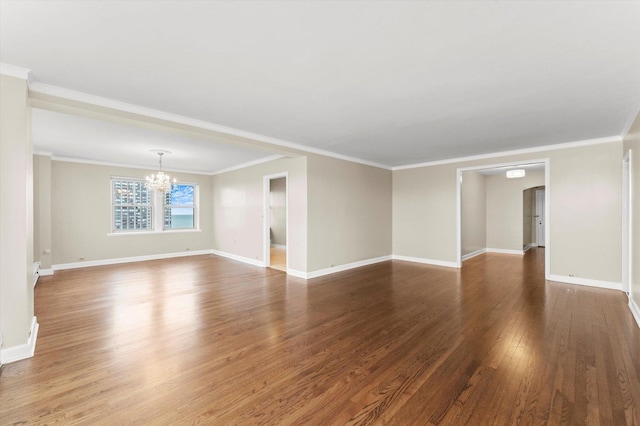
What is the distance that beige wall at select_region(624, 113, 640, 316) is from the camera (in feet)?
10.5

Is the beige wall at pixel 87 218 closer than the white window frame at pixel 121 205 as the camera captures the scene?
Yes

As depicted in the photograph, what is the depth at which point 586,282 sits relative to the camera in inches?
183

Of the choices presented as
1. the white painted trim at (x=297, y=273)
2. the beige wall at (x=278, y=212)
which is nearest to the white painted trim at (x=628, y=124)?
the white painted trim at (x=297, y=273)

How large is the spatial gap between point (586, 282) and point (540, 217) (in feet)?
20.5

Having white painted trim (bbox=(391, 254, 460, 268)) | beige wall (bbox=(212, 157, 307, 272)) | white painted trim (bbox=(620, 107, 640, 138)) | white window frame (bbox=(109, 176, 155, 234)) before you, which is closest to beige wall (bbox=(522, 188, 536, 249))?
white painted trim (bbox=(391, 254, 460, 268))

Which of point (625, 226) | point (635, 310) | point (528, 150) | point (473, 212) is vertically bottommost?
point (635, 310)

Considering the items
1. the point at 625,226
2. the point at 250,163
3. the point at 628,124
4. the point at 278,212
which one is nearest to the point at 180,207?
the point at 250,163

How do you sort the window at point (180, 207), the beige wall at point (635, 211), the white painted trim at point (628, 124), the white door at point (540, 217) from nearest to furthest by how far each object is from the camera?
the beige wall at point (635, 211) < the white painted trim at point (628, 124) < the window at point (180, 207) < the white door at point (540, 217)

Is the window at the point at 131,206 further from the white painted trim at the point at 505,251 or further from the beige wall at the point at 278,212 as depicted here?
the white painted trim at the point at 505,251

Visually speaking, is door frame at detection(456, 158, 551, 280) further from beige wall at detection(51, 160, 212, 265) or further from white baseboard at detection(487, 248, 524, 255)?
beige wall at detection(51, 160, 212, 265)

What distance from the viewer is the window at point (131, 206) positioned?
7.11 metres

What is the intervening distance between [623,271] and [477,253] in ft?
12.6

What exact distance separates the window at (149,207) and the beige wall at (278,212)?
303 cm

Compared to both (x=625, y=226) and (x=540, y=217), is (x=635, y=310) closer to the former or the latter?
(x=625, y=226)
